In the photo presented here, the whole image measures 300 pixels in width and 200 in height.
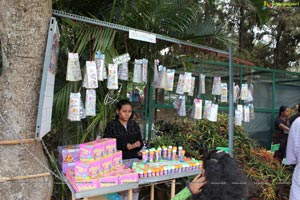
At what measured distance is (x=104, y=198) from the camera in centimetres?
237

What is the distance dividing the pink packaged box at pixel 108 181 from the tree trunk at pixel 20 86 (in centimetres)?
45

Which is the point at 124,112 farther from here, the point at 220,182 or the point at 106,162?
the point at 220,182

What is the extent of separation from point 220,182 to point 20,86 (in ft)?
4.95

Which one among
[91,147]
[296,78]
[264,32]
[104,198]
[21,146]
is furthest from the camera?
[264,32]

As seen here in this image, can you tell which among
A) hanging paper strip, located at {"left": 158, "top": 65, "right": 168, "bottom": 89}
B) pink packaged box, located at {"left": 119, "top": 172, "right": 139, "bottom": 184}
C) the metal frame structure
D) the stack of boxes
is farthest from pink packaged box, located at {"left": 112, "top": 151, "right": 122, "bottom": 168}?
the metal frame structure

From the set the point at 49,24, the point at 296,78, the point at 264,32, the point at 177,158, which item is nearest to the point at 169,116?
the point at 177,158

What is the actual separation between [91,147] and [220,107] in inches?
144

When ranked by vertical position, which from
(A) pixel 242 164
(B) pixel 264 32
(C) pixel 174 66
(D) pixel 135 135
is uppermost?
(B) pixel 264 32

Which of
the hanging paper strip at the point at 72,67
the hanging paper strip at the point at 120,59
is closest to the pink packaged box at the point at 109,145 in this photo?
the hanging paper strip at the point at 72,67

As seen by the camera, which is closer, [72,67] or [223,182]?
[223,182]

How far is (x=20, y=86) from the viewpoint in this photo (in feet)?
5.61

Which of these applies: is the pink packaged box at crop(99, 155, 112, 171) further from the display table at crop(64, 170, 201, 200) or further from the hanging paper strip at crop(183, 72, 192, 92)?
the hanging paper strip at crop(183, 72, 192, 92)

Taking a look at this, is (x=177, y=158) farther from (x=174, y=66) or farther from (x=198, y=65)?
(x=198, y=65)

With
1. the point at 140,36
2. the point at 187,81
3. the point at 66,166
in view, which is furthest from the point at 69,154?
the point at 187,81
